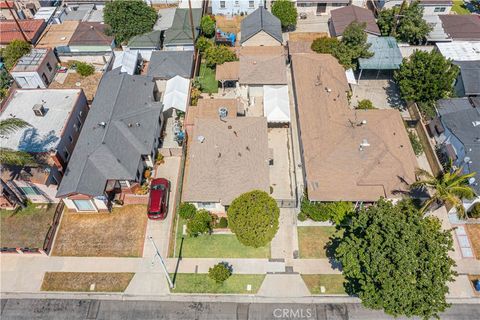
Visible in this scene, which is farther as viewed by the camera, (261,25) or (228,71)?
(261,25)

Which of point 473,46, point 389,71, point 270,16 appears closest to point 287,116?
point 389,71

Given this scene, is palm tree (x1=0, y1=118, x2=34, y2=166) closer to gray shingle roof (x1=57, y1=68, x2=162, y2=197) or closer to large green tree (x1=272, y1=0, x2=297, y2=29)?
gray shingle roof (x1=57, y1=68, x2=162, y2=197)

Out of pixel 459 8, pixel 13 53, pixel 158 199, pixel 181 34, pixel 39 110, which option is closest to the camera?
pixel 158 199

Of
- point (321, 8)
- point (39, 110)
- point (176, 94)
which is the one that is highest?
point (321, 8)

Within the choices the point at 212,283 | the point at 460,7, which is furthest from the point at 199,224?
the point at 460,7

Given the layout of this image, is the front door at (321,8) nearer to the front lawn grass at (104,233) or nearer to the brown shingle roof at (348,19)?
the brown shingle roof at (348,19)

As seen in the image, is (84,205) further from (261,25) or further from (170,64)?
(261,25)

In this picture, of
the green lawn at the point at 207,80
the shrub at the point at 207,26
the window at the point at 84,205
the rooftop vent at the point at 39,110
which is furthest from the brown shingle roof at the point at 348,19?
the window at the point at 84,205
